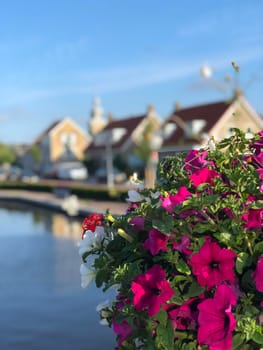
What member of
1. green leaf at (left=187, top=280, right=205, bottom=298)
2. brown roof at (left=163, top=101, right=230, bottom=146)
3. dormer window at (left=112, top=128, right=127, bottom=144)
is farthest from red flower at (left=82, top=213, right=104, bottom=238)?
dormer window at (left=112, top=128, right=127, bottom=144)

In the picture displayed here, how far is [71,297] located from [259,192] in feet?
24.7

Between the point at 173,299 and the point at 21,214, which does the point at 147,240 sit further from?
the point at 21,214

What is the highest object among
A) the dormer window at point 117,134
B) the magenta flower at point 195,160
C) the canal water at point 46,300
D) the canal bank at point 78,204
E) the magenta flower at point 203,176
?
the dormer window at point 117,134

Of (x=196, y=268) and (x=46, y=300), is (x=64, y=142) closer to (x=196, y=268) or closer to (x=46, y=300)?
(x=46, y=300)

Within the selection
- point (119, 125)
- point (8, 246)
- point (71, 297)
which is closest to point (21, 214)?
point (8, 246)

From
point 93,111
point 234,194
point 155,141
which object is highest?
point 93,111

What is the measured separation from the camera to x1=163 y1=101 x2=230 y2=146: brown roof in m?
44.7

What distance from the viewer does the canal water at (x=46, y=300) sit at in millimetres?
7074

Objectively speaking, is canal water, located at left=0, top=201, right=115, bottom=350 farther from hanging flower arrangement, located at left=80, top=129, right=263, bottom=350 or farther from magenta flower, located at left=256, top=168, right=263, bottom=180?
magenta flower, located at left=256, top=168, right=263, bottom=180

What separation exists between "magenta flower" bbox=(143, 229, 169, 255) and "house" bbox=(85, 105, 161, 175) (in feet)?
168

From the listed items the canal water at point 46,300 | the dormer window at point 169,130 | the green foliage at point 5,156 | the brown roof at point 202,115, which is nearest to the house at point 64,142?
the green foliage at point 5,156

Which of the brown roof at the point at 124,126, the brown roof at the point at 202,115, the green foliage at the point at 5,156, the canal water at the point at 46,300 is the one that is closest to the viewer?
the canal water at the point at 46,300

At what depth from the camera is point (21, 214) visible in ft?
96.0

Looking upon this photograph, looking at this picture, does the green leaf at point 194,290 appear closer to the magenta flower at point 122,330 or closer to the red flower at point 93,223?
the magenta flower at point 122,330
